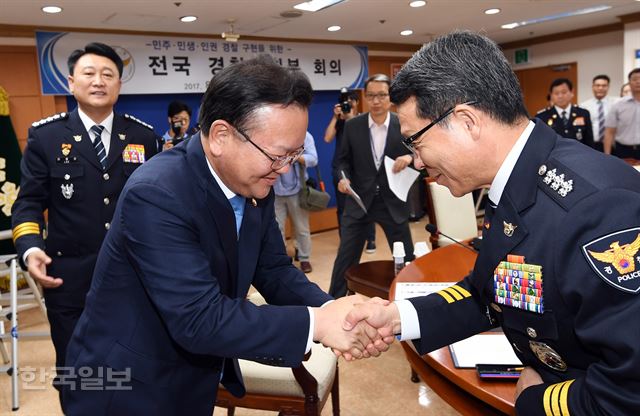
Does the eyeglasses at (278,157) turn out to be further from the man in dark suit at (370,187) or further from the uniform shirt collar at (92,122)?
the man in dark suit at (370,187)

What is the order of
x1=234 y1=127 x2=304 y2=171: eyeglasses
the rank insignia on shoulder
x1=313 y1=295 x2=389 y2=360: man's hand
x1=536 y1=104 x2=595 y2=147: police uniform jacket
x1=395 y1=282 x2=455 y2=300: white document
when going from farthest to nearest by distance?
x1=536 y1=104 x2=595 y2=147: police uniform jacket, x1=395 y1=282 x2=455 y2=300: white document, x1=313 y1=295 x2=389 y2=360: man's hand, x1=234 y1=127 x2=304 y2=171: eyeglasses, the rank insignia on shoulder

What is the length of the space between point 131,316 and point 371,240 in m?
4.75

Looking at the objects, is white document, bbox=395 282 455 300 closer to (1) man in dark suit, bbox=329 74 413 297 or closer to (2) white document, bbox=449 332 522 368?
(2) white document, bbox=449 332 522 368

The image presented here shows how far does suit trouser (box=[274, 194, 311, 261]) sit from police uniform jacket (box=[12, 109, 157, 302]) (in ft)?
9.47

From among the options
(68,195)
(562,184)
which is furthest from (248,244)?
(68,195)

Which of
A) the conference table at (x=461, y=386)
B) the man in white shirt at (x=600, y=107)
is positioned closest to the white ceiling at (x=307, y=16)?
the man in white shirt at (x=600, y=107)

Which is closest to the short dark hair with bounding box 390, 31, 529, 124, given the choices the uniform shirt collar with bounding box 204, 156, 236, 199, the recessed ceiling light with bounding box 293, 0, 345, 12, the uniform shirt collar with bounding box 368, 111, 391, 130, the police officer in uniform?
the uniform shirt collar with bounding box 204, 156, 236, 199

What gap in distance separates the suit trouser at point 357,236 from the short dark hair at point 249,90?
8.30ft

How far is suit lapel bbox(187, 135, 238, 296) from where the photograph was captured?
3.93ft

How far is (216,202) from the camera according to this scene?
1204 millimetres

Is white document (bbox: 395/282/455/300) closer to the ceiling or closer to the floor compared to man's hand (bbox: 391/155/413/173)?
closer to the floor

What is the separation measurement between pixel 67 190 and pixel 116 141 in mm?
293

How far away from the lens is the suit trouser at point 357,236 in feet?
11.9

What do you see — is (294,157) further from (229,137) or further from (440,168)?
(440,168)
